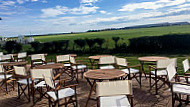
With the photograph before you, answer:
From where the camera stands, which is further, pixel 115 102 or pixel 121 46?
pixel 121 46

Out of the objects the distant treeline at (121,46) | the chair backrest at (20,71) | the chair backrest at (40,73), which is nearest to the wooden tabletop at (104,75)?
the chair backrest at (40,73)

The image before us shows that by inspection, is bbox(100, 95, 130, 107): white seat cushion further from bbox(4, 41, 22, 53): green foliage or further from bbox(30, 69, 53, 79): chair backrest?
bbox(4, 41, 22, 53): green foliage

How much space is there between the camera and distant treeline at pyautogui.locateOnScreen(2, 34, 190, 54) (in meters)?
11.6

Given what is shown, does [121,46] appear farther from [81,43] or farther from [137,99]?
[137,99]

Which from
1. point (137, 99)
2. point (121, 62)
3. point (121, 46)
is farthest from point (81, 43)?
point (137, 99)

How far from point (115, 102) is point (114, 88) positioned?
23 centimetres

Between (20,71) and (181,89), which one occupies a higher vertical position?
(20,71)

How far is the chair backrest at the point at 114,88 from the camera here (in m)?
2.67

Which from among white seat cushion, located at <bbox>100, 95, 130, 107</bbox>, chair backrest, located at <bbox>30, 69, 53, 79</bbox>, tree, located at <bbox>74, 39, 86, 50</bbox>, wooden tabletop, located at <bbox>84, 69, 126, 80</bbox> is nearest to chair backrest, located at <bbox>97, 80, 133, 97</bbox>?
white seat cushion, located at <bbox>100, 95, 130, 107</bbox>

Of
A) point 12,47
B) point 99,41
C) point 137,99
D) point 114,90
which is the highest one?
point 99,41

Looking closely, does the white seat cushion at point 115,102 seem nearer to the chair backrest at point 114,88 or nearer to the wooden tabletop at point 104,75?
the chair backrest at point 114,88

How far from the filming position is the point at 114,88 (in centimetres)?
272

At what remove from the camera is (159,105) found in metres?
3.60

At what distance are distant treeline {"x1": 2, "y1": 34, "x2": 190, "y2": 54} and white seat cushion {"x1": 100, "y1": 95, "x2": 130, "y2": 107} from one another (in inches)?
391
